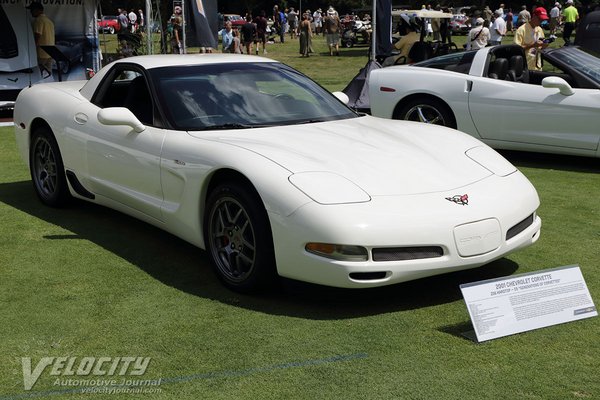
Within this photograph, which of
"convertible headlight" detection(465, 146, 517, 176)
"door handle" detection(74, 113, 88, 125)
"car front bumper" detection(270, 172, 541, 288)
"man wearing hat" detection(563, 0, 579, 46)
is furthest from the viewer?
"man wearing hat" detection(563, 0, 579, 46)

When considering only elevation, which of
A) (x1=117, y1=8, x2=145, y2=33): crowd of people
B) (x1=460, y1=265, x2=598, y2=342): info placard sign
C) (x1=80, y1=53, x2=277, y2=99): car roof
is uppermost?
(x1=80, y1=53, x2=277, y2=99): car roof

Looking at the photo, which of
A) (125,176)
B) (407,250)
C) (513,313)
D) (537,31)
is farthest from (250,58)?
(537,31)

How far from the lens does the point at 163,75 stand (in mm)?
5555

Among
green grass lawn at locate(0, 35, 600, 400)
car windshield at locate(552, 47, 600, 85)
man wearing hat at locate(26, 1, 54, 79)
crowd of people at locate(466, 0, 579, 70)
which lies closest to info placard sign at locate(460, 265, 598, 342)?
green grass lawn at locate(0, 35, 600, 400)

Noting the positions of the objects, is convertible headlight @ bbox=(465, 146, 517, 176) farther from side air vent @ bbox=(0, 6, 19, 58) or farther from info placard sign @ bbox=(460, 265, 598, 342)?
side air vent @ bbox=(0, 6, 19, 58)

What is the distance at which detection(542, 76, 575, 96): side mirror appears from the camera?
26.3ft

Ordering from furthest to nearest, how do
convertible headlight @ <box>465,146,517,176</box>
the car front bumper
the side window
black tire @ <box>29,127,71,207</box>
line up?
black tire @ <box>29,127,71,207</box> → the side window → convertible headlight @ <box>465,146,517,176</box> → the car front bumper

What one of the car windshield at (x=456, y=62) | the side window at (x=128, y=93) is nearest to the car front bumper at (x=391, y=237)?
the side window at (x=128, y=93)

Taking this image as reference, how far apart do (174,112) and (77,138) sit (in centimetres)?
108

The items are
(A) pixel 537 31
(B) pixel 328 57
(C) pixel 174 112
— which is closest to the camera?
(C) pixel 174 112

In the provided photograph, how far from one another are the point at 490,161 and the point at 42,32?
37.8 feet

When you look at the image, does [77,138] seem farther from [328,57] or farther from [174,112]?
[328,57]

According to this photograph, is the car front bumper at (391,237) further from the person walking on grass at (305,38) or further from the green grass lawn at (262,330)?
the person walking on grass at (305,38)

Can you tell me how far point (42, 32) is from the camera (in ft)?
47.6
